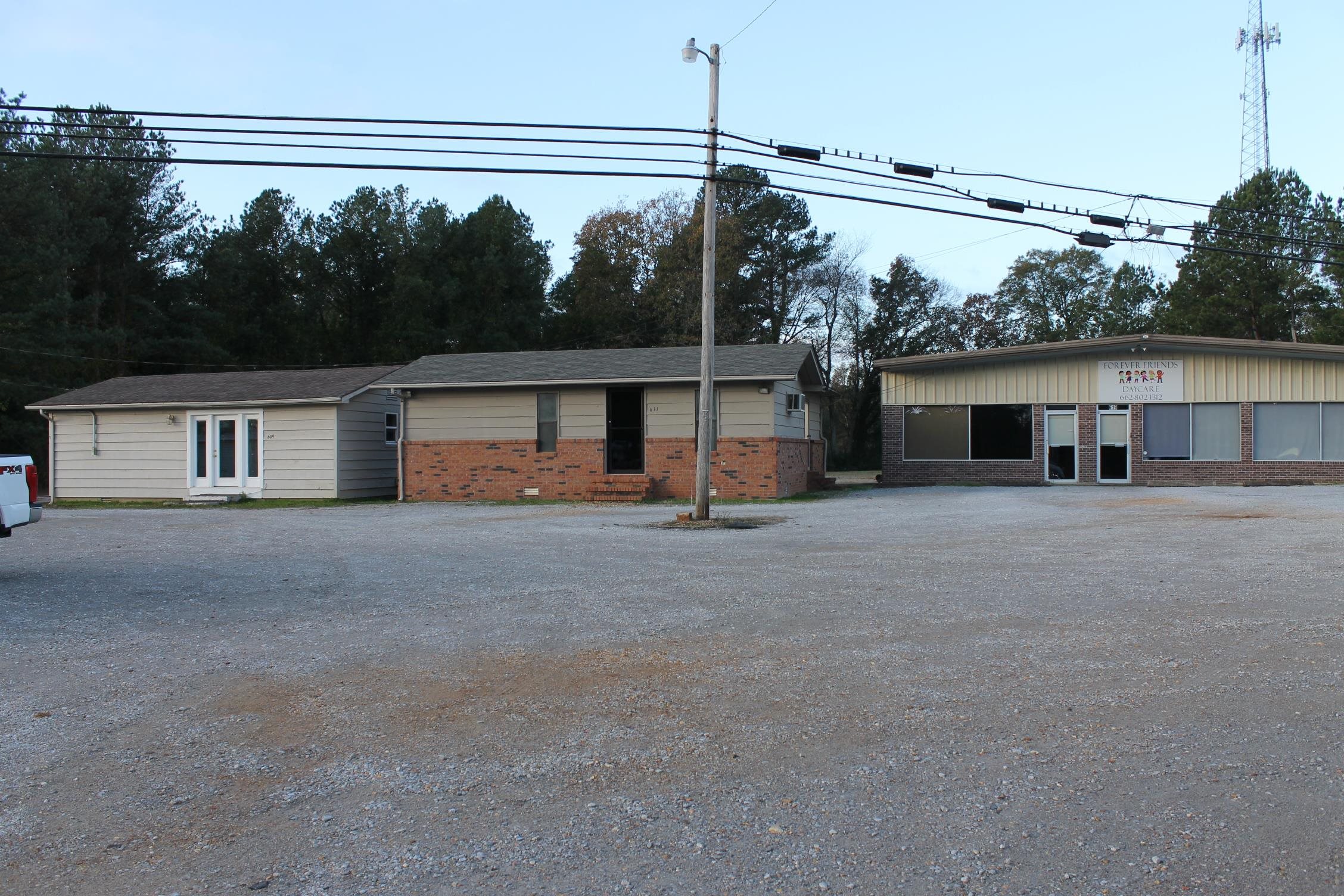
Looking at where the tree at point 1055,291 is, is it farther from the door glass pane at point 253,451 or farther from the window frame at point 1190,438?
the door glass pane at point 253,451

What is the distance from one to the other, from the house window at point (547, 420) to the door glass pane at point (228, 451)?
7.33m

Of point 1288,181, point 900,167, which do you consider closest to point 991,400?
point 900,167

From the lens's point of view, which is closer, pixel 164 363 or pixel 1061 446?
pixel 1061 446

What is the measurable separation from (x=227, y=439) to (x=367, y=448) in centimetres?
317

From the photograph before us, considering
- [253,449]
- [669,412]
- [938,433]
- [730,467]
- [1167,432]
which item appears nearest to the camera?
[730,467]

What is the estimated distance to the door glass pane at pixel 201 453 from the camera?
23.6 metres

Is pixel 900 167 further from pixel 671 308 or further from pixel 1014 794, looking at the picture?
pixel 671 308

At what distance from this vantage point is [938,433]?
2644 centimetres

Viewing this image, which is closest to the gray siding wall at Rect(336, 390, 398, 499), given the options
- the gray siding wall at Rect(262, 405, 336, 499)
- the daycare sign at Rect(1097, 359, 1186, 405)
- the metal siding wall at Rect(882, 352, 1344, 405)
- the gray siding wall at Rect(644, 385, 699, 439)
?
the gray siding wall at Rect(262, 405, 336, 499)

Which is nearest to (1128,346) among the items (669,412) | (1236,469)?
(1236,469)

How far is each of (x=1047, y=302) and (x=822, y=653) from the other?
165 ft

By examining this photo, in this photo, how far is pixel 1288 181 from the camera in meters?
37.6

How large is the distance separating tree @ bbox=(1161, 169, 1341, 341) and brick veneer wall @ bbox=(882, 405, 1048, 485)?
16.1m

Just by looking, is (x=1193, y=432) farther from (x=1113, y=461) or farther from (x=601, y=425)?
(x=601, y=425)
